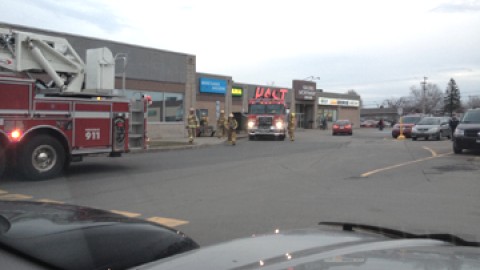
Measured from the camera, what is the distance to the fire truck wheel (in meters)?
10.2

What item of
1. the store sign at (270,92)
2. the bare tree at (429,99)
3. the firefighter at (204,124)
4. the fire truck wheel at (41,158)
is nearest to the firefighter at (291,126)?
the firefighter at (204,124)

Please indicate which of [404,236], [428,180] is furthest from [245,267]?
[428,180]

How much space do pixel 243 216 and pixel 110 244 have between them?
14.1 ft

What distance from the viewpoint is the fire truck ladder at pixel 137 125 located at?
42.5 ft

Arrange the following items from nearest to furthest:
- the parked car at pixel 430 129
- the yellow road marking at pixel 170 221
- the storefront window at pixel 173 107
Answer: the yellow road marking at pixel 170 221, the parked car at pixel 430 129, the storefront window at pixel 173 107

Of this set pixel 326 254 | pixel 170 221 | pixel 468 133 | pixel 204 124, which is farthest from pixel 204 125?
pixel 326 254

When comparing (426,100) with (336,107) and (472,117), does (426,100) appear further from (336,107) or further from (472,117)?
(472,117)

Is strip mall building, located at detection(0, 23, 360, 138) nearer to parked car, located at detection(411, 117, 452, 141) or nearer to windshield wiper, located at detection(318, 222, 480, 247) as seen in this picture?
windshield wiper, located at detection(318, 222, 480, 247)

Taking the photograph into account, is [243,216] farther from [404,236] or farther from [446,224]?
[404,236]

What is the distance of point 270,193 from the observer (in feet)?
28.9

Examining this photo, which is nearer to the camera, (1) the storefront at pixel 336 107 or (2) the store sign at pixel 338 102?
(2) the store sign at pixel 338 102

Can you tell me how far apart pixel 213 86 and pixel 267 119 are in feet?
24.6

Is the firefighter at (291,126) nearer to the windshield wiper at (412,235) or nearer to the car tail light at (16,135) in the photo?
the car tail light at (16,135)

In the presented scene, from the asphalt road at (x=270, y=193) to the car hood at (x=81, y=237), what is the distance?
2421 mm
